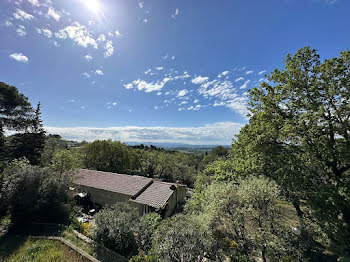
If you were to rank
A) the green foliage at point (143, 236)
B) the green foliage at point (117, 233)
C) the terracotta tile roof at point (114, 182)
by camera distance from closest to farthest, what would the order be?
1. the green foliage at point (117, 233)
2. the green foliage at point (143, 236)
3. the terracotta tile roof at point (114, 182)

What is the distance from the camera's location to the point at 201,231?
7500 millimetres

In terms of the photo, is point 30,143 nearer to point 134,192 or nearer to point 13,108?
point 13,108

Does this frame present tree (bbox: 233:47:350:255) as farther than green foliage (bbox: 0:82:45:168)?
No

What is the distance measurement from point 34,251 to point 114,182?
11229mm

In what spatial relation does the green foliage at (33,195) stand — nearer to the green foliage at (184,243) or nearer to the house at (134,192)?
the house at (134,192)

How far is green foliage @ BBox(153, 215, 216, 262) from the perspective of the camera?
6645 millimetres

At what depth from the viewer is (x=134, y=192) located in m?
17.1

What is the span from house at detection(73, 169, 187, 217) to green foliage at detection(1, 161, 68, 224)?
5.76m

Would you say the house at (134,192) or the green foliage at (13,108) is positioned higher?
the green foliage at (13,108)

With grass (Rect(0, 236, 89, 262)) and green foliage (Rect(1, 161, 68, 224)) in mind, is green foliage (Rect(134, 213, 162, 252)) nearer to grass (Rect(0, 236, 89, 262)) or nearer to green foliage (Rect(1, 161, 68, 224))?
grass (Rect(0, 236, 89, 262))

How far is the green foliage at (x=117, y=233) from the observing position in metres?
8.95

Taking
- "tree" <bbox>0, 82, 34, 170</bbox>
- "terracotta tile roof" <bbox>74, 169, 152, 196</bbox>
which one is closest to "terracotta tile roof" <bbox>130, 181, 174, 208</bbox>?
"terracotta tile roof" <bbox>74, 169, 152, 196</bbox>

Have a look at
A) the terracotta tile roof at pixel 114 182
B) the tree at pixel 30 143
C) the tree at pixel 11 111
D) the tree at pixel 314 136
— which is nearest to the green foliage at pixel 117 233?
the terracotta tile roof at pixel 114 182

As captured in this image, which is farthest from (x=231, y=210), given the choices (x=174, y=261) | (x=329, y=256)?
(x=329, y=256)
